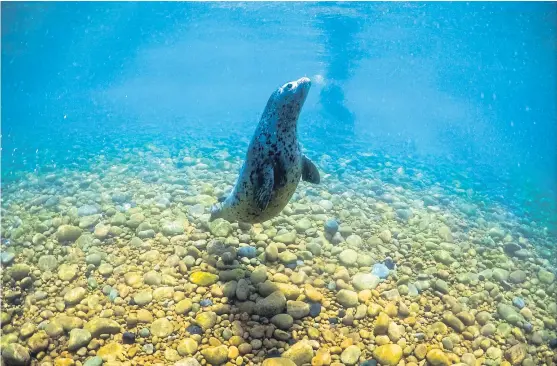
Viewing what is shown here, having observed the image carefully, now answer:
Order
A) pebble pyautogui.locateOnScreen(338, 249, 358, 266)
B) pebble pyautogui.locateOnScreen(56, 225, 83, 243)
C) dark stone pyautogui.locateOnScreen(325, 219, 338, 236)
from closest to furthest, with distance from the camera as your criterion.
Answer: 1. pebble pyautogui.locateOnScreen(338, 249, 358, 266)
2. pebble pyautogui.locateOnScreen(56, 225, 83, 243)
3. dark stone pyautogui.locateOnScreen(325, 219, 338, 236)

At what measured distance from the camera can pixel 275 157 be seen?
332 cm

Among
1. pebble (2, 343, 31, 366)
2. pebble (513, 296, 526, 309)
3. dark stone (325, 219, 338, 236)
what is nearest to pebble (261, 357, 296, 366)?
pebble (2, 343, 31, 366)

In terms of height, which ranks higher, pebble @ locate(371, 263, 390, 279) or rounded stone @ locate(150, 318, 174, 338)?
rounded stone @ locate(150, 318, 174, 338)

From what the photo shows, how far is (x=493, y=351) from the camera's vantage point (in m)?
3.31

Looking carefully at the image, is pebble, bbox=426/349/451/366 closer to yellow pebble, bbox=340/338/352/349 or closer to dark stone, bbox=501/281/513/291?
yellow pebble, bbox=340/338/352/349

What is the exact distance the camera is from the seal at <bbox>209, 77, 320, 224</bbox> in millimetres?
3252

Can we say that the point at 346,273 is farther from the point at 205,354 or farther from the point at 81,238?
the point at 81,238

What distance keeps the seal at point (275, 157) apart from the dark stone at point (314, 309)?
1.11m

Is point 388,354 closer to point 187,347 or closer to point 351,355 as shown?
point 351,355

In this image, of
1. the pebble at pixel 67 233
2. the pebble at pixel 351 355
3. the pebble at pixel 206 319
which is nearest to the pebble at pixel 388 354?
the pebble at pixel 351 355

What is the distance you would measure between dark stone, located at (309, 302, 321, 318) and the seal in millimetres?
1108

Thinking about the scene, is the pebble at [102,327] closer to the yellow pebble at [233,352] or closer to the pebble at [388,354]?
the yellow pebble at [233,352]

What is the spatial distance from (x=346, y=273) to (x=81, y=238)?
3.61 metres

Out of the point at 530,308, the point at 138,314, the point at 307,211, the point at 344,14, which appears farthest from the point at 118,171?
the point at 344,14
